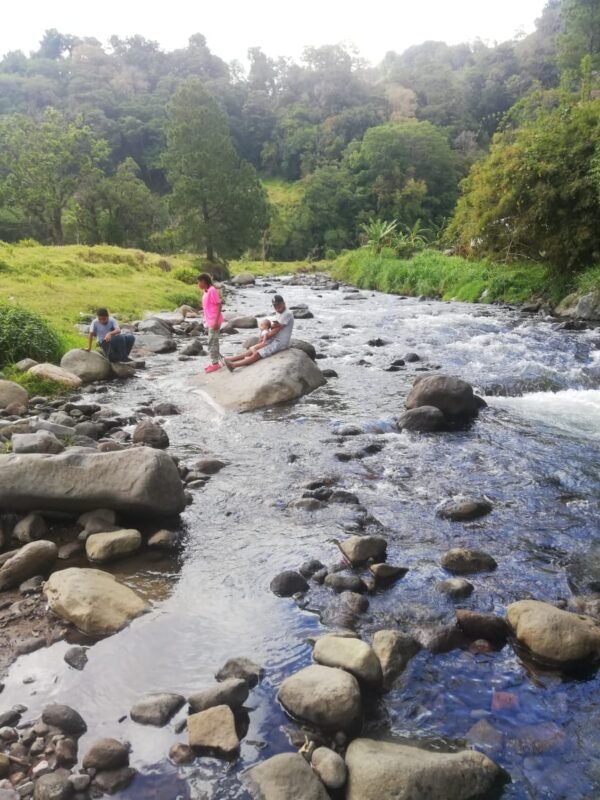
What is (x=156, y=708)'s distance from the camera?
4.29m

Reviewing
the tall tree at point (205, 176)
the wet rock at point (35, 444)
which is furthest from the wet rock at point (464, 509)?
the tall tree at point (205, 176)

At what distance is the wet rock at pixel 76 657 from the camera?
4.86 m

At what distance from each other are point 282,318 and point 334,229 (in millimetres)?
71263

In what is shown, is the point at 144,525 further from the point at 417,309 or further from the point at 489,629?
the point at 417,309

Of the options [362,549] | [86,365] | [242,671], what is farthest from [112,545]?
[86,365]

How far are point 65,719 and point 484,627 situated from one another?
11.0 feet

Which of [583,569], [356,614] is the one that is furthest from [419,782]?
[583,569]

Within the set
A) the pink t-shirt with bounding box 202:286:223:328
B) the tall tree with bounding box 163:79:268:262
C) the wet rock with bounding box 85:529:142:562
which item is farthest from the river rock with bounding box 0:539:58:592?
the tall tree with bounding box 163:79:268:262

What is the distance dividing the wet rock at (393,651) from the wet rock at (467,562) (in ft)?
4.22

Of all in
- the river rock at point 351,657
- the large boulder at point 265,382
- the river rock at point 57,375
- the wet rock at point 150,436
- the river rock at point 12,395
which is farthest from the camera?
the river rock at point 57,375

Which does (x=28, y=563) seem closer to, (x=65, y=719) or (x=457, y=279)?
(x=65, y=719)

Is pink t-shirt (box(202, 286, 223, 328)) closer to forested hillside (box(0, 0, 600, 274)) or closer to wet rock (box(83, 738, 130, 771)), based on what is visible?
wet rock (box(83, 738, 130, 771))

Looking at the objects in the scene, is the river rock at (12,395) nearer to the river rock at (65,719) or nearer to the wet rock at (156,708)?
the river rock at (65,719)

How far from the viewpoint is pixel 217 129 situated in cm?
4969
